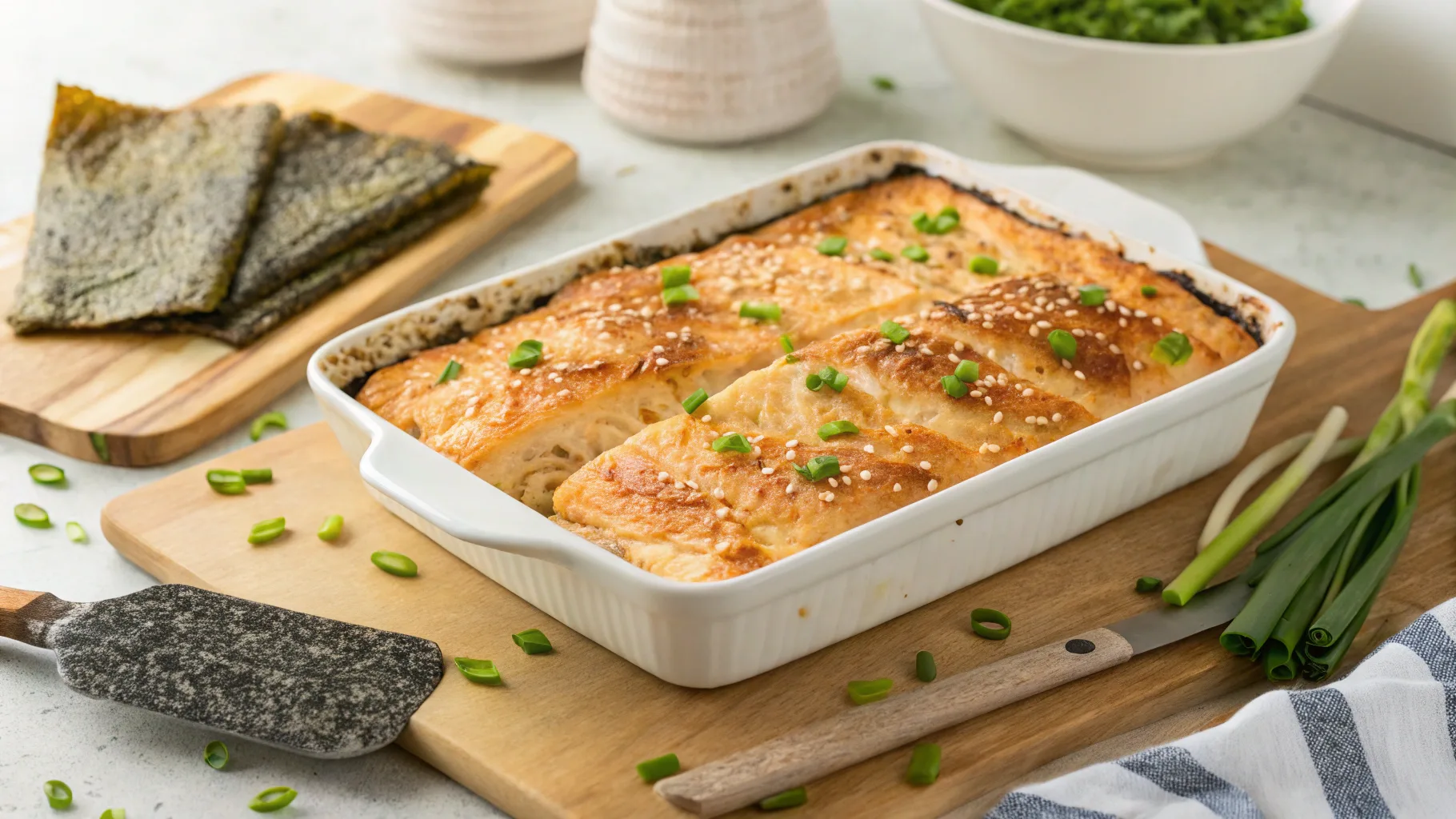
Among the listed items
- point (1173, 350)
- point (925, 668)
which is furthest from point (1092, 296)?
point (925, 668)

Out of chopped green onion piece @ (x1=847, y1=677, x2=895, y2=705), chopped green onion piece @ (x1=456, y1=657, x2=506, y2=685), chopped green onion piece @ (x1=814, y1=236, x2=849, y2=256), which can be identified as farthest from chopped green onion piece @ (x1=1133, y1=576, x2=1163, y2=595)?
chopped green onion piece @ (x1=456, y1=657, x2=506, y2=685)

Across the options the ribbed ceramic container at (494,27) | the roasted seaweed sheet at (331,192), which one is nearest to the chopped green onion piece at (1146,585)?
the roasted seaweed sheet at (331,192)

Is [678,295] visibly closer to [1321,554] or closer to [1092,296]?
[1092,296]

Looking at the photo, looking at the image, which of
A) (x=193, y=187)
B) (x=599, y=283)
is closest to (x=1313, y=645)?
(x=599, y=283)

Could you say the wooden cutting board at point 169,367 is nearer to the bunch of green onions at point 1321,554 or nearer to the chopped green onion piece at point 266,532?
the chopped green onion piece at point 266,532

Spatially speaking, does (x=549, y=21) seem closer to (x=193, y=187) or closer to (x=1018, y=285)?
(x=193, y=187)

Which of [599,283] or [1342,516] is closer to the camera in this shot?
[1342,516]
